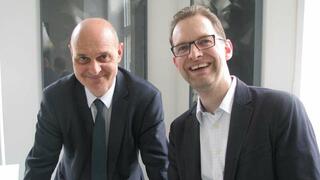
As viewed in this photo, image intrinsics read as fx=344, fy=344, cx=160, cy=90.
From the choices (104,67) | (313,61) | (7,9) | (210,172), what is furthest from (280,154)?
(7,9)

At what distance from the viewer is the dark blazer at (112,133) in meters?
1.46

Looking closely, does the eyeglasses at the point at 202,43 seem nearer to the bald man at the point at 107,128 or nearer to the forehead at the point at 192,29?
the forehead at the point at 192,29

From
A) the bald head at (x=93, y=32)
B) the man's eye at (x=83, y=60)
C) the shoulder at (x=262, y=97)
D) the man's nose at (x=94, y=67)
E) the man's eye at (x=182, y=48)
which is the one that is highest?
the bald head at (x=93, y=32)

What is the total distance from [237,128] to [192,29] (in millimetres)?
370

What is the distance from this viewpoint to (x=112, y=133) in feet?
4.81

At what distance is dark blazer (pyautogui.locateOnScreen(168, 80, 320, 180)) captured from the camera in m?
1.05

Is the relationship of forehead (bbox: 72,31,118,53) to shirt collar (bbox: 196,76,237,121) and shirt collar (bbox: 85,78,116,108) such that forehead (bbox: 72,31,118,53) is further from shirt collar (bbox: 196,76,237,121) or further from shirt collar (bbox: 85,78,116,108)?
shirt collar (bbox: 196,76,237,121)

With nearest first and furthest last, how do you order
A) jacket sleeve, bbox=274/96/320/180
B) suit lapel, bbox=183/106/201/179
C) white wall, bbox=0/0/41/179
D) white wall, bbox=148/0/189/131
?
1. jacket sleeve, bbox=274/96/320/180
2. suit lapel, bbox=183/106/201/179
3. white wall, bbox=0/0/41/179
4. white wall, bbox=148/0/189/131

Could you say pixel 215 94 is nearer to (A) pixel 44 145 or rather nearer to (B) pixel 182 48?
(B) pixel 182 48

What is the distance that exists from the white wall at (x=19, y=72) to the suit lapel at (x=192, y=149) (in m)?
1.58

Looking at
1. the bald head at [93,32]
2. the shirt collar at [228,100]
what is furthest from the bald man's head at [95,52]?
the shirt collar at [228,100]

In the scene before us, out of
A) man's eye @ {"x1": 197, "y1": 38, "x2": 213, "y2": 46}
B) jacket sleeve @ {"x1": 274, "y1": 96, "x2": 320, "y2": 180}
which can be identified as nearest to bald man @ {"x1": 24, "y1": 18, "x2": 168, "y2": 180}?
man's eye @ {"x1": 197, "y1": 38, "x2": 213, "y2": 46}

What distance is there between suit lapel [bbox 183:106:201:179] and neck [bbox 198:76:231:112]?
99 millimetres

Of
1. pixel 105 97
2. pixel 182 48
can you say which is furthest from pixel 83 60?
pixel 182 48
